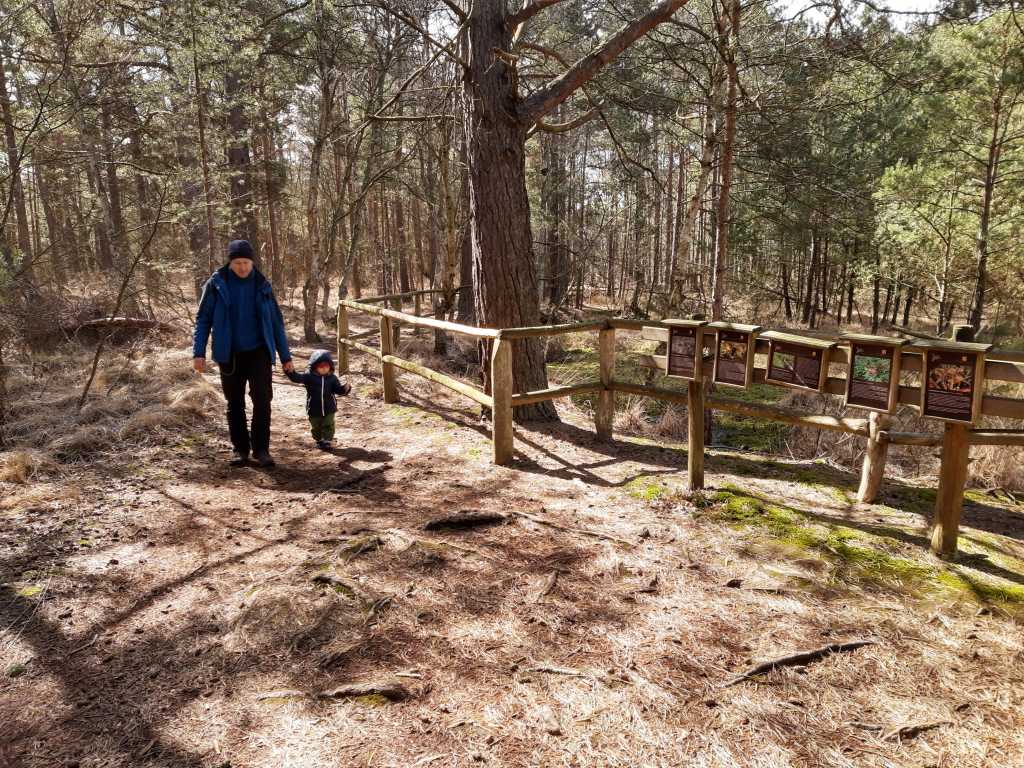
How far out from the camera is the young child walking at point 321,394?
6.13 meters

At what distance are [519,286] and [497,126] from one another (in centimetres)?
164

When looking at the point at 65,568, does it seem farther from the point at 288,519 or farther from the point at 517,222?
the point at 517,222

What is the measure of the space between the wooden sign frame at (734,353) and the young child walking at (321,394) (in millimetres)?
3563

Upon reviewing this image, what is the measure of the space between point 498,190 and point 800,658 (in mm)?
5128

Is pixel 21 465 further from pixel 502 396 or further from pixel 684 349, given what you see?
pixel 684 349

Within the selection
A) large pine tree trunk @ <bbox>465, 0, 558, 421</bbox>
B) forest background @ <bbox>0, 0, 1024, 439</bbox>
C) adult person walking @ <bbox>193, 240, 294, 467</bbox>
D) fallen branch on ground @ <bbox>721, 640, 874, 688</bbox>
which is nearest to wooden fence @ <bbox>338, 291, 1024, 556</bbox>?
large pine tree trunk @ <bbox>465, 0, 558, 421</bbox>

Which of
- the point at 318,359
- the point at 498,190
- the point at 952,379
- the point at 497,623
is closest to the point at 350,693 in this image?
the point at 497,623

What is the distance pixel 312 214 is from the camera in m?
14.6

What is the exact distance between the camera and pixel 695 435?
15.8 feet

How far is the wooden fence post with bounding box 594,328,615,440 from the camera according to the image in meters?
6.07

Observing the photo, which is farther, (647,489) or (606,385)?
A: (606,385)

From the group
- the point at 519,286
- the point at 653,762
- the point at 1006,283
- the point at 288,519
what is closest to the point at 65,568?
the point at 288,519

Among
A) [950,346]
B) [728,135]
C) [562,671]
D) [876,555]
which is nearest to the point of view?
[562,671]

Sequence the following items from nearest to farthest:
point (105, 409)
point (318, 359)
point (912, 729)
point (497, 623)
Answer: point (912, 729), point (497, 623), point (318, 359), point (105, 409)
